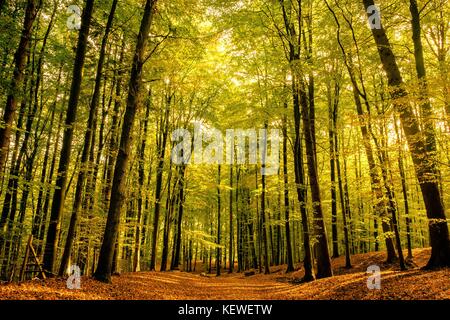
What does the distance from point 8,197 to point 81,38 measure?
27.2 ft

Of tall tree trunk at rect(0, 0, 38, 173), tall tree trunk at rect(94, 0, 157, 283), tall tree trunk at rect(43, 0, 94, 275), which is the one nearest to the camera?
tall tree trunk at rect(0, 0, 38, 173)

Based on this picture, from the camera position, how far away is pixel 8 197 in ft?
45.6

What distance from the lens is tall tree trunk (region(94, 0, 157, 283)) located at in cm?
940

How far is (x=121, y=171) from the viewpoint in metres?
9.86

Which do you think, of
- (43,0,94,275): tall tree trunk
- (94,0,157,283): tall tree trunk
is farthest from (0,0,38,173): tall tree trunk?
(94,0,157,283): tall tree trunk

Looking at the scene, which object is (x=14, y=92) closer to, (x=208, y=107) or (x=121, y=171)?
(x=121, y=171)

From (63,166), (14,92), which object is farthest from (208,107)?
(14,92)

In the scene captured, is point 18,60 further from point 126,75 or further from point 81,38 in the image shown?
point 126,75

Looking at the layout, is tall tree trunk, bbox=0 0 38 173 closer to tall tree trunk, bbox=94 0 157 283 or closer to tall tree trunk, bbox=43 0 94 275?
tall tree trunk, bbox=43 0 94 275

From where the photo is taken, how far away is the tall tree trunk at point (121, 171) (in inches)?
370

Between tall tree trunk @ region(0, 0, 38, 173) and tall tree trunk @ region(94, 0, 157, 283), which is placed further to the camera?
tall tree trunk @ region(94, 0, 157, 283)
